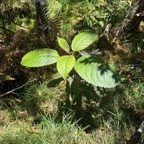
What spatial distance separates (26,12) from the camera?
13.1 feet

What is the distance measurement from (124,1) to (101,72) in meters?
2.00

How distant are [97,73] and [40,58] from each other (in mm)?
473

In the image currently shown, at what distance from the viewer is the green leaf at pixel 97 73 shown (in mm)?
2225

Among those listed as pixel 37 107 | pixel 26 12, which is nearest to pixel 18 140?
pixel 37 107

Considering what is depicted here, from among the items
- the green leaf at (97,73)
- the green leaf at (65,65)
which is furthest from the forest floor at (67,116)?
the green leaf at (65,65)

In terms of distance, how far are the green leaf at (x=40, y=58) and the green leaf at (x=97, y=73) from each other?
0.71 ft

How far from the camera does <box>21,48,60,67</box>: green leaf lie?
2336 millimetres

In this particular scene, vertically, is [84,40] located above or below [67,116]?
above

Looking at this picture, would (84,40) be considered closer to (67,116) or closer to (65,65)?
(65,65)

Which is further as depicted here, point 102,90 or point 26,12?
Answer: point 26,12

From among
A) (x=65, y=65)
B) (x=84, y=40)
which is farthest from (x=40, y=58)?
(x=84, y=40)

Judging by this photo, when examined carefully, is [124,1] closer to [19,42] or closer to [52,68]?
[52,68]

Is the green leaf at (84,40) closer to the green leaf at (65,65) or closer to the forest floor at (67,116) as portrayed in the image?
the green leaf at (65,65)

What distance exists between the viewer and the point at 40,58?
2.36 m
